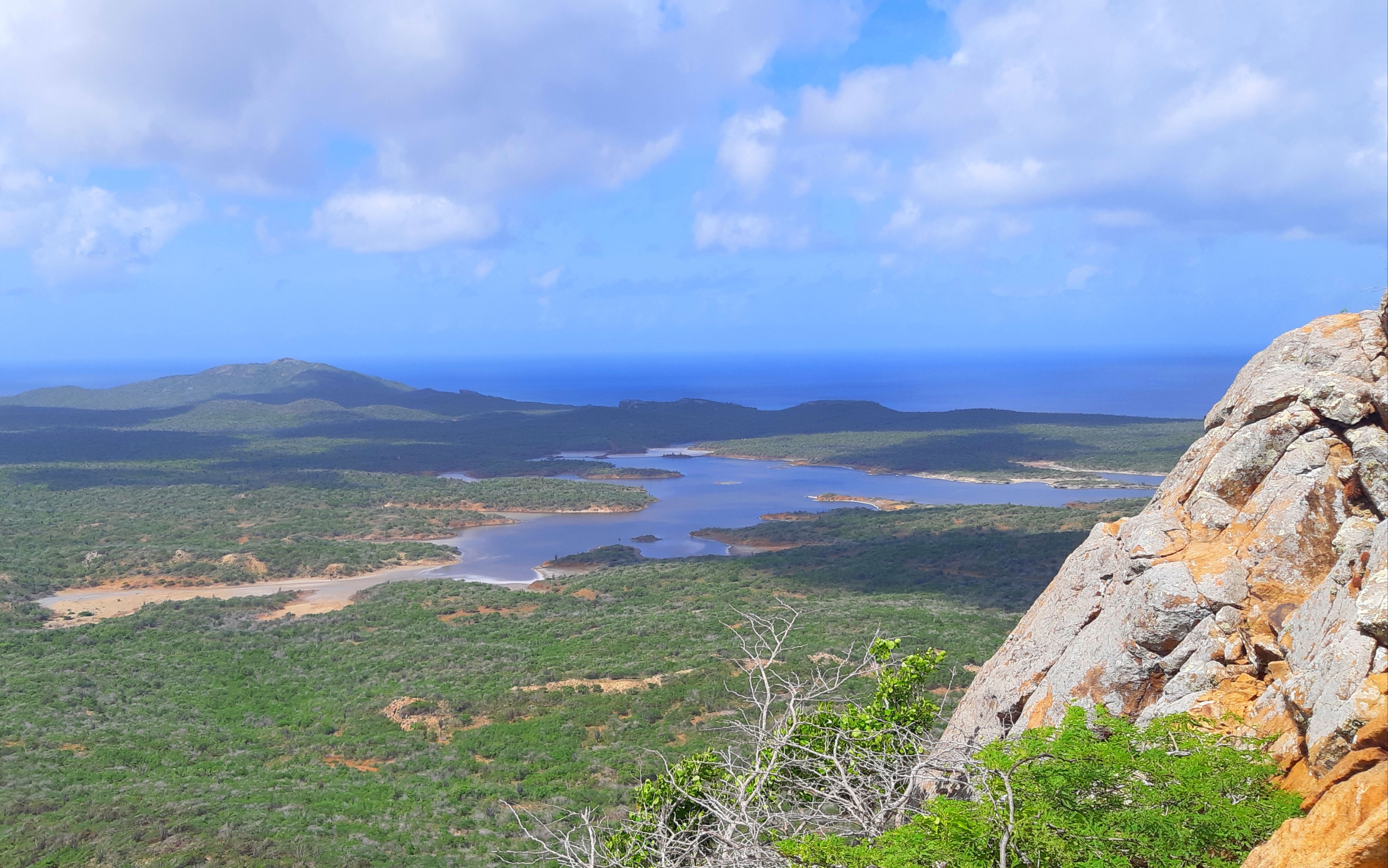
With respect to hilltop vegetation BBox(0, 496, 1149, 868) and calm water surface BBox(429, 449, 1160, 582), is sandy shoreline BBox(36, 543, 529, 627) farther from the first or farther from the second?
calm water surface BBox(429, 449, 1160, 582)

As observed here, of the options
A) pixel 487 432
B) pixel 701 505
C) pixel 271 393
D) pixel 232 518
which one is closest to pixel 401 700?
pixel 232 518

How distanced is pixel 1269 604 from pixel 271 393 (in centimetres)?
14937

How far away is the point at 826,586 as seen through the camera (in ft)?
105

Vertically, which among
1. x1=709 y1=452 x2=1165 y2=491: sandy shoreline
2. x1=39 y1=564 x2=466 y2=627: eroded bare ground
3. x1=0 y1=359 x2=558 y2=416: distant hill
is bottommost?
x1=39 y1=564 x2=466 y2=627: eroded bare ground

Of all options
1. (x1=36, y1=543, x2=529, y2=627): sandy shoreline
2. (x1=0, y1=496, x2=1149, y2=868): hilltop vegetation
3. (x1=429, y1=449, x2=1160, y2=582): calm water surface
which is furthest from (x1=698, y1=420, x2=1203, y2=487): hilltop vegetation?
(x1=36, y1=543, x2=529, y2=627): sandy shoreline

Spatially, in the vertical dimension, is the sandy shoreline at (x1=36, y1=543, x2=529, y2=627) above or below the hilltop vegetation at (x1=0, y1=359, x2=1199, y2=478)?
below

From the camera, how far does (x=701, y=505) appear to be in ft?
188

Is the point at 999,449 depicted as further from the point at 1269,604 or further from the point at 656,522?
the point at 1269,604

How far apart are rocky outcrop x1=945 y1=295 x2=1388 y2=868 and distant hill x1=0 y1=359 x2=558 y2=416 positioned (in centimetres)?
11627

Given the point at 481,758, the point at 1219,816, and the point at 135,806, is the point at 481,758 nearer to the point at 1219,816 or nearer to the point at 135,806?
the point at 135,806

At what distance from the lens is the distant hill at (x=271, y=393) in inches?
4882

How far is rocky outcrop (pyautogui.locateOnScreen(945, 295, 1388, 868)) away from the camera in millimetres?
4195

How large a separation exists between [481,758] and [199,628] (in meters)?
16.8

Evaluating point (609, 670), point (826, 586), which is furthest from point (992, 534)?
point (609, 670)
